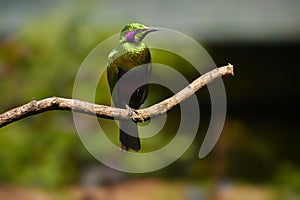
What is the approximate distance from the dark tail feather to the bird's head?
0.14ft

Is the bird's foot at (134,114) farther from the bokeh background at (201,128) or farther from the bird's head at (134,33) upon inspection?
the bokeh background at (201,128)

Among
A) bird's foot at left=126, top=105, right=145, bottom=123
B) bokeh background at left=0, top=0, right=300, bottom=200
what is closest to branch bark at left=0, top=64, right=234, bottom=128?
bird's foot at left=126, top=105, right=145, bottom=123

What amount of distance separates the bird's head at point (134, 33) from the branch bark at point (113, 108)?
35 millimetres

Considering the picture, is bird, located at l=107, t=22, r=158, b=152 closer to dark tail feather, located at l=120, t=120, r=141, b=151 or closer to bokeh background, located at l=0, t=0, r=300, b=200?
dark tail feather, located at l=120, t=120, r=141, b=151

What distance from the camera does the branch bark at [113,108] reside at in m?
0.33

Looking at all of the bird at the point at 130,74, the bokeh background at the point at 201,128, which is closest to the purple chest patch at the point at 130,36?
the bird at the point at 130,74

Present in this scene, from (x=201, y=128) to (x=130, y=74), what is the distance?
2.83 ft

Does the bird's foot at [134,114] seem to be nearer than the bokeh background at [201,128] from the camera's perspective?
Yes

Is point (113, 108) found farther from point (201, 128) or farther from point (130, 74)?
point (201, 128)

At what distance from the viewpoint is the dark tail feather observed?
335mm

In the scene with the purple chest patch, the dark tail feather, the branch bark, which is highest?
the purple chest patch

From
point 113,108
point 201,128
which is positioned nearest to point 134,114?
point 113,108

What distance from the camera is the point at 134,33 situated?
34cm

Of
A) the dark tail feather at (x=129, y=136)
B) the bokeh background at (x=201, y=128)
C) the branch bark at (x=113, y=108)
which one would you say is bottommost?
the dark tail feather at (x=129, y=136)
